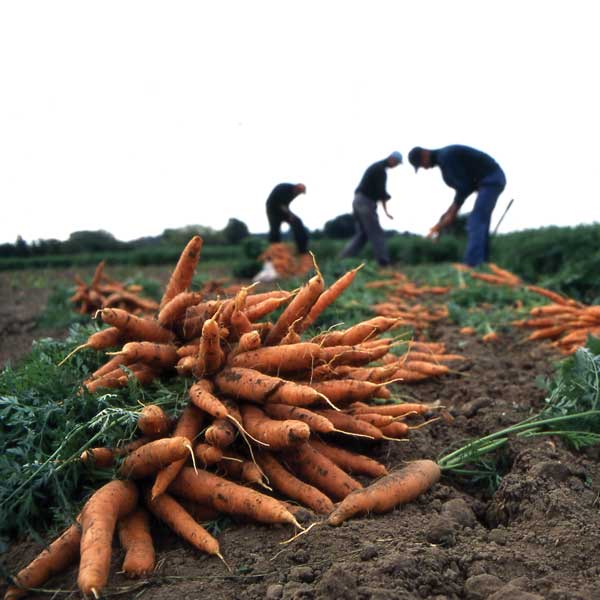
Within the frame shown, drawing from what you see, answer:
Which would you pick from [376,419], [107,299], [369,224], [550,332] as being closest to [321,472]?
[376,419]

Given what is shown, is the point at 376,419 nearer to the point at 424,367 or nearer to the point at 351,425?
the point at 351,425

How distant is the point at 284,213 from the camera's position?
12961 mm

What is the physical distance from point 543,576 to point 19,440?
2162 mm

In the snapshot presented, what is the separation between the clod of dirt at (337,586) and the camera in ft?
6.24

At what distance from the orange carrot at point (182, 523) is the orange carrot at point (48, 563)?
1.11ft

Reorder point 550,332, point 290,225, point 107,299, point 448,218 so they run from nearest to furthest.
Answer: point 550,332 → point 107,299 → point 448,218 → point 290,225

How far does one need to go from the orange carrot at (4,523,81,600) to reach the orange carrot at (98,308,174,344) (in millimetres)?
1031

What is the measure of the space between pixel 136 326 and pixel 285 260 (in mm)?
10501

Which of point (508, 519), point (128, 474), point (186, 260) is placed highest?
point (186, 260)

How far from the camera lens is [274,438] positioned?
9.03 feet

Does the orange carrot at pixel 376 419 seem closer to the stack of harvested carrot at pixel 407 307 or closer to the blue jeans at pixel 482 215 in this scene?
the stack of harvested carrot at pixel 407 307

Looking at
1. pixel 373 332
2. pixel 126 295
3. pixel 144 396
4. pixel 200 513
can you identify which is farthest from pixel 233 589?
pixel 126 295

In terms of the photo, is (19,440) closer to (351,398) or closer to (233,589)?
(233,589)

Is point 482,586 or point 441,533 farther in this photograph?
point 441,533
